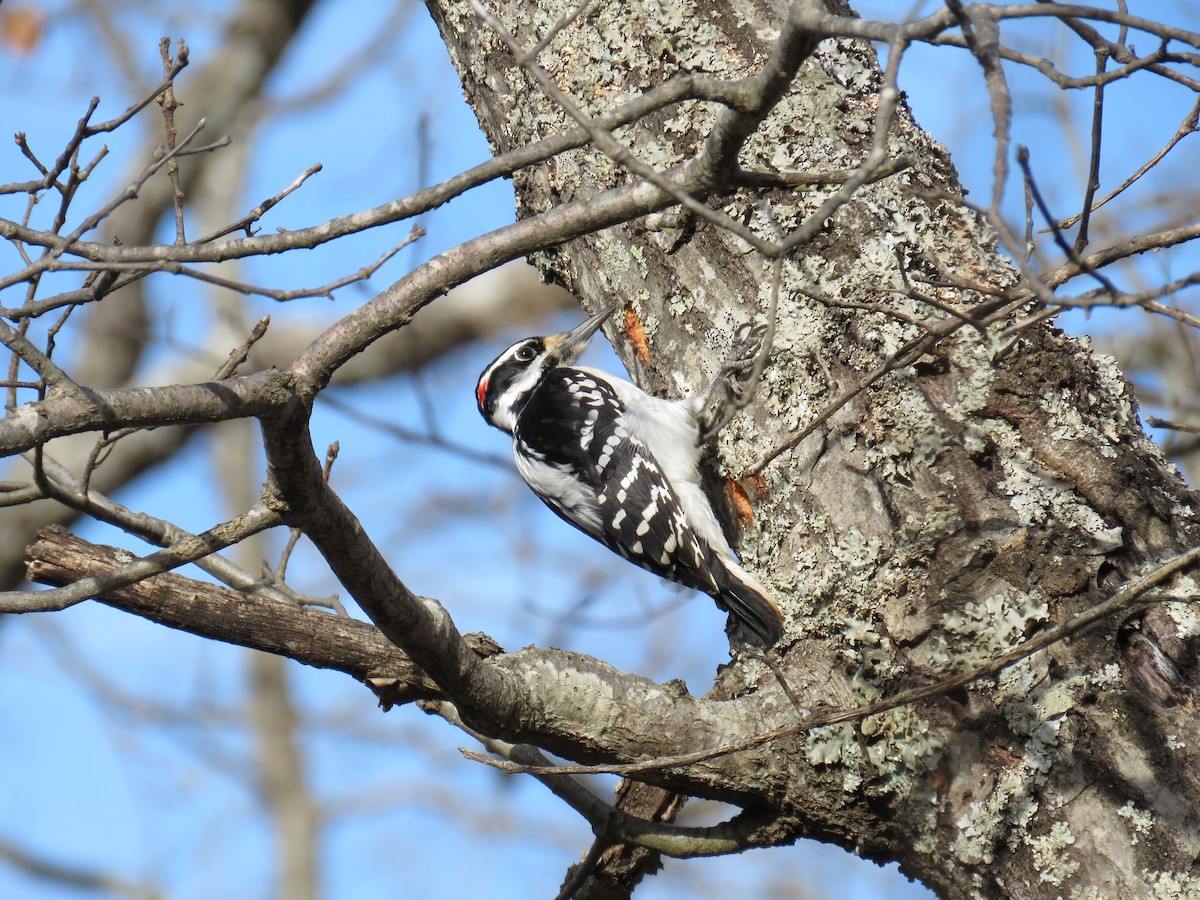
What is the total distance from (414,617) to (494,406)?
310 cm

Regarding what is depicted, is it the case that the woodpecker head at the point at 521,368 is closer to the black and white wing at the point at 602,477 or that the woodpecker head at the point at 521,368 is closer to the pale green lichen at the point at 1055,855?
the black and white wing at the point at 602,477

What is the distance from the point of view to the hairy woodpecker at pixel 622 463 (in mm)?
3531

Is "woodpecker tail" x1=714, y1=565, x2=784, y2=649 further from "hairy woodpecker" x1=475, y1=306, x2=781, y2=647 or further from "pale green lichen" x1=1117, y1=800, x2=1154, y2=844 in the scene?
"pale green lichen" x1=1117, y1=800, x2=1154, y2=844

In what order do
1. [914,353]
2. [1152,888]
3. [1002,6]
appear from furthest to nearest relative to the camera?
[914,353] < [1152,888] < [1002,6]

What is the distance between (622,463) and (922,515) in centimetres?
171

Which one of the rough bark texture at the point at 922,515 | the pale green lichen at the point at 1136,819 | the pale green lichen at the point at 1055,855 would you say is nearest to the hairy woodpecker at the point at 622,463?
the rough bark texture at the point at 922,515

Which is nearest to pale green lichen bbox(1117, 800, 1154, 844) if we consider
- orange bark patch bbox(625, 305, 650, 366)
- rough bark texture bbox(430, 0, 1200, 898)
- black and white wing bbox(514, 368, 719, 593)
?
rough bark texture bbox(430, 0, 1200, 898)

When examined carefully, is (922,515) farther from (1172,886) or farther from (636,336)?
(636,336)

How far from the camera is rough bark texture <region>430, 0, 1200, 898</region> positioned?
7.53ft

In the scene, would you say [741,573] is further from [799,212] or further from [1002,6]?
[1002,6]

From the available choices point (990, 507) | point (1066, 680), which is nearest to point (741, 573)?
point (990, 507)

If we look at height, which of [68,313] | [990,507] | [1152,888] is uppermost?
[68,313]

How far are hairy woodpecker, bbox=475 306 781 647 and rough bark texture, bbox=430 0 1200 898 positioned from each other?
26 centimetres

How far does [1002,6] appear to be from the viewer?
4.99 ft
